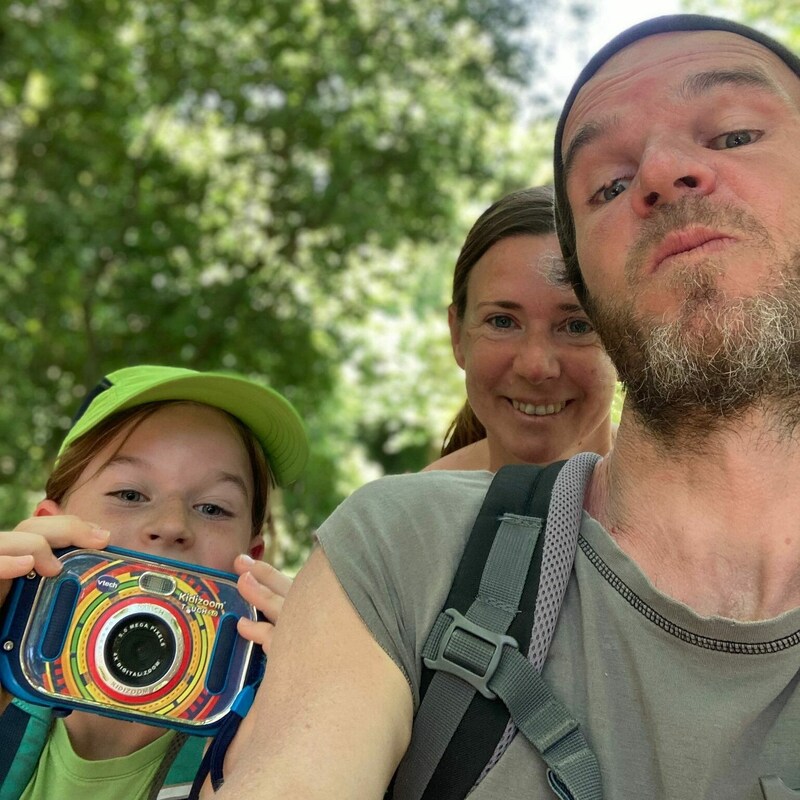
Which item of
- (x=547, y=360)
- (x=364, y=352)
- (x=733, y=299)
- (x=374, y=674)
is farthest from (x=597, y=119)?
(x=364, y=352)

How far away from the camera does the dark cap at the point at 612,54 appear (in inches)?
82.1

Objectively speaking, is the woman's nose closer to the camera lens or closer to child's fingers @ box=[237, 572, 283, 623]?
child's fingers @ box=[237, 572, 283, 623]

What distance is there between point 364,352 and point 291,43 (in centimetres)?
554

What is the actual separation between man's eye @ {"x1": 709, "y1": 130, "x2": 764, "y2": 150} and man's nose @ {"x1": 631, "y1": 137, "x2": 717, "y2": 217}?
0.15 ft

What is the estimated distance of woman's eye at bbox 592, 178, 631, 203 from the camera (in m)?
2.01

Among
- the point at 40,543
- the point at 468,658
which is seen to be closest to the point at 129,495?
the point at 40,543

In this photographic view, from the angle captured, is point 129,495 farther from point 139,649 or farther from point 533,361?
point 533,361

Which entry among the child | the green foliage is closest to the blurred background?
the green foliage

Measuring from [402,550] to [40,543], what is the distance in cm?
64

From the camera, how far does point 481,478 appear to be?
6.20 feet

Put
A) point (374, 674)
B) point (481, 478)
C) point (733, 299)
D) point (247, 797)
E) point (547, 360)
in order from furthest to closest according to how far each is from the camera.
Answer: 1. point (547, 360)
2. point (481, 478)
3. point (733, 299)
4. point (374, 674)
5. point (247, 797)

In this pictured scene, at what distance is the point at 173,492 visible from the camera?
2248mm

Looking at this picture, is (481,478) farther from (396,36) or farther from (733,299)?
(396,36)

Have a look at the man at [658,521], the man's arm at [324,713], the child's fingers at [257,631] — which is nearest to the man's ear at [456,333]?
the man at [658,521]
